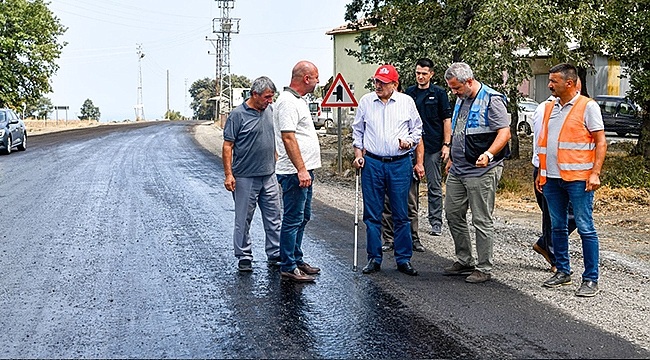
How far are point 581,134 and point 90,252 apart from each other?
17.7ft

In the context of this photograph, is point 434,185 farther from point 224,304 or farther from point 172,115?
point 172,115

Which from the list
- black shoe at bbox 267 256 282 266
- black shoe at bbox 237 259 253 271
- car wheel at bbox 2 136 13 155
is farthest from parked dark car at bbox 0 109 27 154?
black shoe at bbox 237 259 253 271

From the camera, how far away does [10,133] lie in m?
25.0

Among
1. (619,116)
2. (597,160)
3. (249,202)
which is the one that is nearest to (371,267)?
(249,202)

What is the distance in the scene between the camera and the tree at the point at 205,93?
98137mm

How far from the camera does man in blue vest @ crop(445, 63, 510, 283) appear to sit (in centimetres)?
727

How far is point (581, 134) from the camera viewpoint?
6828 mm

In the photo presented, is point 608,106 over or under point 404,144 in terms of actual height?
over

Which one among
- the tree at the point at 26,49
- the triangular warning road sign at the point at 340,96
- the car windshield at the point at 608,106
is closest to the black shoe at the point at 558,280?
the triangular warning road sign at the point at 340,96

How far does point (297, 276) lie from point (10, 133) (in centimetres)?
2055

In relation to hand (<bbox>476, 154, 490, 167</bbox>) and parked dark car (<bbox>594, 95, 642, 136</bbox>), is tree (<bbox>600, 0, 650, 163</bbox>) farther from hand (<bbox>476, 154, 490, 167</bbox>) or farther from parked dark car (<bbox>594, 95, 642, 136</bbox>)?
parked dark car (<bbox>594, 95, 642, 136</bbox>)

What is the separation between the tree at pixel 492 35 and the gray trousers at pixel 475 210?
285 inches

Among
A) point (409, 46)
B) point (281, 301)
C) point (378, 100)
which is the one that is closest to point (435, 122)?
point (378, 100)

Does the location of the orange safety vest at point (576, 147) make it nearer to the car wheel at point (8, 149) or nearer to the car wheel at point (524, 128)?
the car wheel at point (8, 149)
